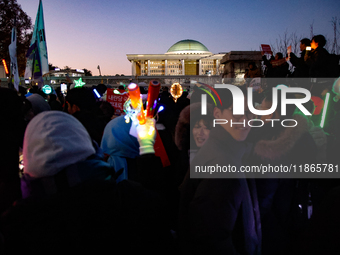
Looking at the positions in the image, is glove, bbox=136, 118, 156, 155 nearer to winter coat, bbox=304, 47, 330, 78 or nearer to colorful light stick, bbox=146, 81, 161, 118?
colorful light stick, bbox=146, 81, 161, 118

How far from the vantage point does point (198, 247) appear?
1623mm

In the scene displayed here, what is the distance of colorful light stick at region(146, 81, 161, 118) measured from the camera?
1.85 metres

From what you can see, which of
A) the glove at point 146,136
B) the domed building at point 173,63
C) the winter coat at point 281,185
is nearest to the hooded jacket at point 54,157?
the glove at point 146,136

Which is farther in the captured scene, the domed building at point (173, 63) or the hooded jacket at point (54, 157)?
the domed building at point (173, 63)

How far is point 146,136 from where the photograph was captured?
198 cm

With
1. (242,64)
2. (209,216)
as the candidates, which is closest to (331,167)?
(209,216)

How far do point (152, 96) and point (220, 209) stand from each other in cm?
92

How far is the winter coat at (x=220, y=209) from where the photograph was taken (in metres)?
1.56

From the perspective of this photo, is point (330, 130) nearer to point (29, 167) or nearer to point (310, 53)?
point (310, 53)

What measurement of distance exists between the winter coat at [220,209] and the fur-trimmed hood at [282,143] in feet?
1.25

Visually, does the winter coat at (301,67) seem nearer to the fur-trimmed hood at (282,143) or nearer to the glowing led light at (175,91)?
the glowing led light at (175,91)

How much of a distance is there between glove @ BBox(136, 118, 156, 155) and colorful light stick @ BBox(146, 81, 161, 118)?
0.07m

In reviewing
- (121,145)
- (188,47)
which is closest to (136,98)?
(121,145)

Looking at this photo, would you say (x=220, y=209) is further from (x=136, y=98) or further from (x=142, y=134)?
(x=136, y=98)
